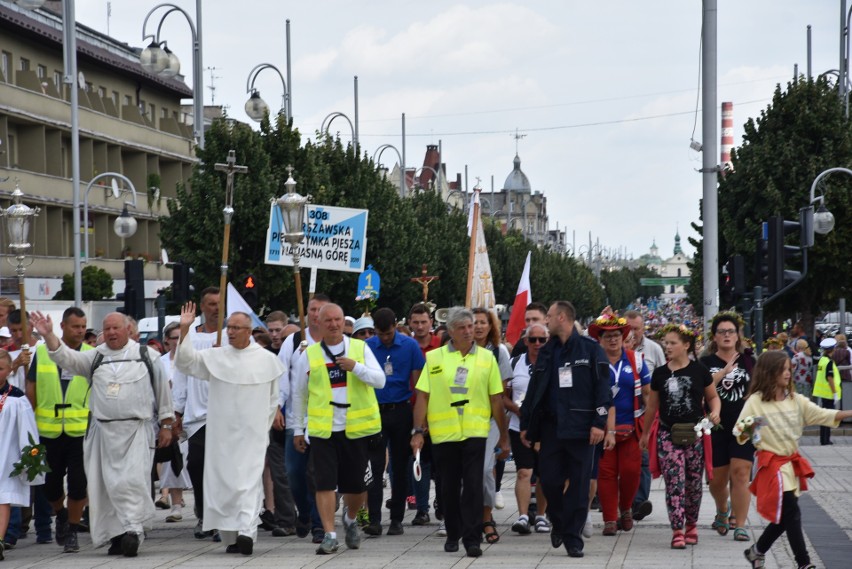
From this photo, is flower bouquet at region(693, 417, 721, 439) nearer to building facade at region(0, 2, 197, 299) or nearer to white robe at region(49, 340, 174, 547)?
white robe at region(49, 340, 174, 547)

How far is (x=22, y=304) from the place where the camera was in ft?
41.2

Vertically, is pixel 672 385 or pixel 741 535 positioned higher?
pixel 672 385

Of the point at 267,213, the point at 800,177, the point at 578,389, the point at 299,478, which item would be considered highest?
the point at 800,177

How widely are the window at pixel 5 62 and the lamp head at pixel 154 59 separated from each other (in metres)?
24.6

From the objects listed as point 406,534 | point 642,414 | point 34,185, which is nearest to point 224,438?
point 406,534

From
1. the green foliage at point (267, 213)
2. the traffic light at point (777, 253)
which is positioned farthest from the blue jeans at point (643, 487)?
the green foliage at point (267, 213)

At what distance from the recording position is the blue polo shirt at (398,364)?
1284 cm

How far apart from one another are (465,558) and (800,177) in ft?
105

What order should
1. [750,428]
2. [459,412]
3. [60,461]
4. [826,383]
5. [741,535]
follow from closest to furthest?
[750,428] < [459,412] < [741,535] < [60,461] < [826,383]

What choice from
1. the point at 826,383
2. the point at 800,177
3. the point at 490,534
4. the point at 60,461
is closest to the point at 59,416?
the point at 60,461

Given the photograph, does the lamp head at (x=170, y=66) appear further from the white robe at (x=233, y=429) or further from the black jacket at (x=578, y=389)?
the black jacket at (x=578, y=389)

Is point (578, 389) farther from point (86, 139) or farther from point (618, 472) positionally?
point (86, 139)

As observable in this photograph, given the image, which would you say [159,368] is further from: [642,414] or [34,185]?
[34,185]

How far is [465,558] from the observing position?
11039 mm
